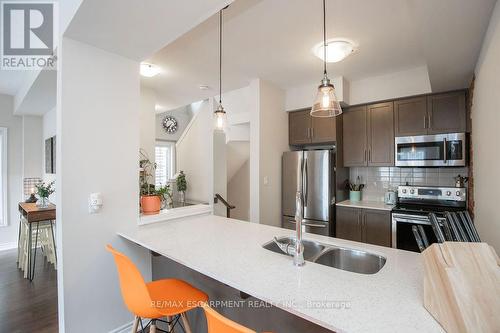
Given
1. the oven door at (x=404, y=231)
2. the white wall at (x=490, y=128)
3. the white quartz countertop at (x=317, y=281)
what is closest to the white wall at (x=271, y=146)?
the oven door at (x=404, y=231)

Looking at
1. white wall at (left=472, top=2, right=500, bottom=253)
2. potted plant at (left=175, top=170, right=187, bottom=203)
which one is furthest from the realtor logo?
white wall at (left=472, top=2, right=500, bottom=253)

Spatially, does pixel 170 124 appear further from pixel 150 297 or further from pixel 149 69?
pixel 150 297

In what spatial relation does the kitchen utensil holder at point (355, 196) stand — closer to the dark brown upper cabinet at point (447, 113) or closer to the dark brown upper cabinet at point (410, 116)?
the dark brown upper cabinet at point (410, 116)

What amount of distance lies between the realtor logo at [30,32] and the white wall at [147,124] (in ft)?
3.87

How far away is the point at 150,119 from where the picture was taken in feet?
11.9

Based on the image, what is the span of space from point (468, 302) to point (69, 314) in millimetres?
2160

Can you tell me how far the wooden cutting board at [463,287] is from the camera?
679mm

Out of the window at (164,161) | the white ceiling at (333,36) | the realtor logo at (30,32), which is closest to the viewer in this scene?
the white ceiling at (333,36)

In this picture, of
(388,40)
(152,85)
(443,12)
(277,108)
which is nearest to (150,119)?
(152,85)

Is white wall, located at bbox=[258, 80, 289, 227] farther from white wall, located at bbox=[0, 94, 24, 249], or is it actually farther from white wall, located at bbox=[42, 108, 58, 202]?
white wall, located at bbox=[0, 94, 24, 249]

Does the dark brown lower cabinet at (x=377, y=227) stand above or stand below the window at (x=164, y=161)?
below

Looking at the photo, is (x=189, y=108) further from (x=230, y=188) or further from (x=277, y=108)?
(x=277, y=108)

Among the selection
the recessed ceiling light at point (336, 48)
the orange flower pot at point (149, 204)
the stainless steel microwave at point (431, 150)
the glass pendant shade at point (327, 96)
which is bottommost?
the orange flower pot at point (149, 204)

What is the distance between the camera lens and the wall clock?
23.0 ft
